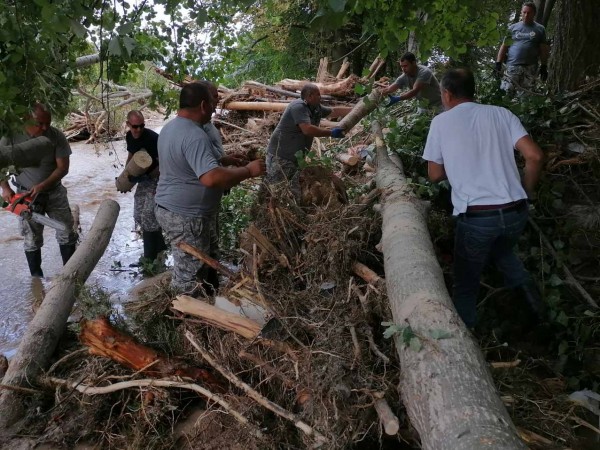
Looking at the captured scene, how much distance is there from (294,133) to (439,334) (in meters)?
3.84

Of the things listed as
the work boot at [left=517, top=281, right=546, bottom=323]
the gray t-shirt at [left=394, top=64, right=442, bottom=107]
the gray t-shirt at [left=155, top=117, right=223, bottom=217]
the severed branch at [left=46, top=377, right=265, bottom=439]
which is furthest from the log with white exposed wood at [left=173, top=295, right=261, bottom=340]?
the gray t-shirt at [left=394, top=64, right=442, bottom=107]

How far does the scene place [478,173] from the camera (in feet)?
10.1

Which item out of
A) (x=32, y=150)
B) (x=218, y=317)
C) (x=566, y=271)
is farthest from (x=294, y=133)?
(x=566, y=271)

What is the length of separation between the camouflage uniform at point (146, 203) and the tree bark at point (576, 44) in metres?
4.56

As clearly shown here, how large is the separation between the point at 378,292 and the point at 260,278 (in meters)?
0.96

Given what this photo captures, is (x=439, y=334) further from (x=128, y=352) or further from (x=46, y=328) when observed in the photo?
(x=46, y=328)

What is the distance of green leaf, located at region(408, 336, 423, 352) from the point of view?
2127mm

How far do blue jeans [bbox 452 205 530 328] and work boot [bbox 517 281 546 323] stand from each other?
70 mm

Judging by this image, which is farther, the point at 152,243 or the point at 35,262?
the point at 152,243

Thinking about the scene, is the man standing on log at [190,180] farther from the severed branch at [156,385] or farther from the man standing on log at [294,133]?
the man standing on log at [294,133]

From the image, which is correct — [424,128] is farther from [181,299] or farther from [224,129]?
[224,129]

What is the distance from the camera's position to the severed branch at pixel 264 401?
2.23m

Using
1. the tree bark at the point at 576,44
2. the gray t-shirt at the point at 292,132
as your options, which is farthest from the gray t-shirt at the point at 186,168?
the tree bark at the point at 576,44

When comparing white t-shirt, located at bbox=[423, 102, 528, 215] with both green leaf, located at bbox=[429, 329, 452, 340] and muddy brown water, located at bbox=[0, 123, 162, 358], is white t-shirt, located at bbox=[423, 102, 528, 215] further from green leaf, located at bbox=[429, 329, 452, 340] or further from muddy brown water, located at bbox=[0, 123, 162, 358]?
muddy brown water, located at bbox=[0, 123, 162, 358]
